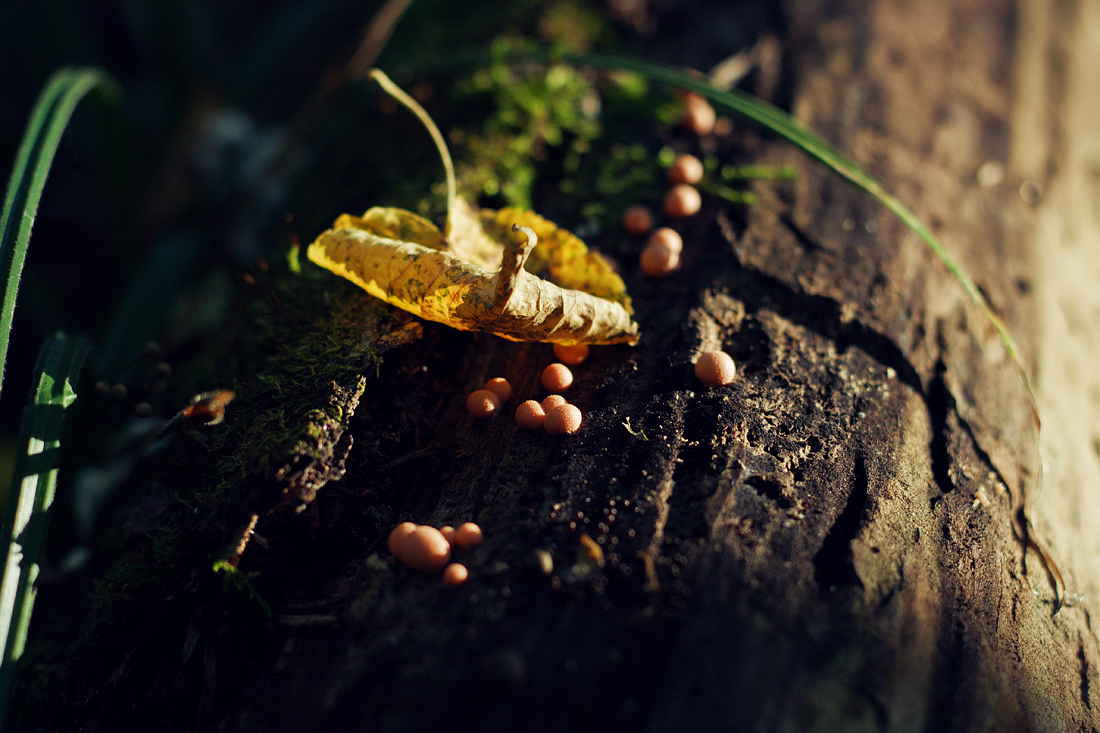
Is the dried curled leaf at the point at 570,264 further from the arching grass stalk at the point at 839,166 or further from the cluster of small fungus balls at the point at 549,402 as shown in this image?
the arching grass stalk at the point at 839,166

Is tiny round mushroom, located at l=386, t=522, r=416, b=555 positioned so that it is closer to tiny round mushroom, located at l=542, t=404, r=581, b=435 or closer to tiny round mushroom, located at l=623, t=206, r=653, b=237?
tiny round mushroom, located at l=542, t=404, r=581, b=435

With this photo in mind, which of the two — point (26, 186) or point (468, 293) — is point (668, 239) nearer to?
point (468, 293)

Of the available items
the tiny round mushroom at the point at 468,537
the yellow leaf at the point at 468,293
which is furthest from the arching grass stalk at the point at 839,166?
the tiny round mushroom at the point at 468,537

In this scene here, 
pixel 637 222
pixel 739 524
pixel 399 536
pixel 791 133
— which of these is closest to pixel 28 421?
pixel 399 536

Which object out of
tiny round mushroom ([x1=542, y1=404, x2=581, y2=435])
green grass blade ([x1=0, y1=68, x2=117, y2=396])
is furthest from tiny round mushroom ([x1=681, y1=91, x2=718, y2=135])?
green grass blade ([x1=0, y1=68, x2=117, y2=396])

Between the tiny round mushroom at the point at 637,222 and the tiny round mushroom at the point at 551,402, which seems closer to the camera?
the tiny round mushroom at the point at 551,402

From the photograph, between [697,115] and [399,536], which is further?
[697,115]

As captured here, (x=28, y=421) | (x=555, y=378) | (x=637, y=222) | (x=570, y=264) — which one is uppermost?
(x=637, y=222)
